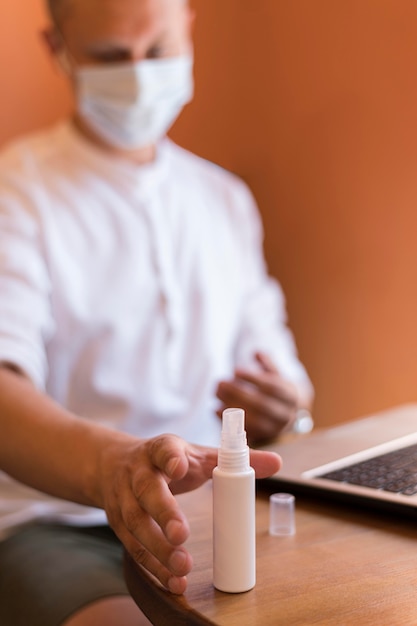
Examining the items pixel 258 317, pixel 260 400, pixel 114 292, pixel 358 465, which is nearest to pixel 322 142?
pixel 258 317

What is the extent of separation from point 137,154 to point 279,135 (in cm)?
64

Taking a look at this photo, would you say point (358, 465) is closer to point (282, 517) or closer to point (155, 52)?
point (282, 517)

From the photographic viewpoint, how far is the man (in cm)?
100

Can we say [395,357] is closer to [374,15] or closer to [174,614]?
[374,15]

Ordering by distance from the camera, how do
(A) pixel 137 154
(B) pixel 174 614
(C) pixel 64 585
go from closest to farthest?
(B) pixel 174 614 → (C) pixel 64 585 → (A) pixel 137 154

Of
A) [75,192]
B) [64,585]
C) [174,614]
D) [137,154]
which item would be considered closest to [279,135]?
[137,154]

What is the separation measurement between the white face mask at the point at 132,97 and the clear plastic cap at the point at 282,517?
842 millimetres

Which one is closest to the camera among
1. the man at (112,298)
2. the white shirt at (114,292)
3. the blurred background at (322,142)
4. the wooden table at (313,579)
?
the wooden table at (313,579)

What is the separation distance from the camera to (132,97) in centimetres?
138

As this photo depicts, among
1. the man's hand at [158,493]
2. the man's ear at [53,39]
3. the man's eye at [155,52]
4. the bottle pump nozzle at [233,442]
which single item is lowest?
the man's hand at [158,493]

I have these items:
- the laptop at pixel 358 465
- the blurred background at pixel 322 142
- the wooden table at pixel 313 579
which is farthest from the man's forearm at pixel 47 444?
the blurred background at pixel 322 142

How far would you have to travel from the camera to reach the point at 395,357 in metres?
1.77

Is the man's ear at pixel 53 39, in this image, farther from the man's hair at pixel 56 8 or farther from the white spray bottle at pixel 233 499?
the white spray bottle at pixel 233 499

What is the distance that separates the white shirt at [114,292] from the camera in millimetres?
1256
